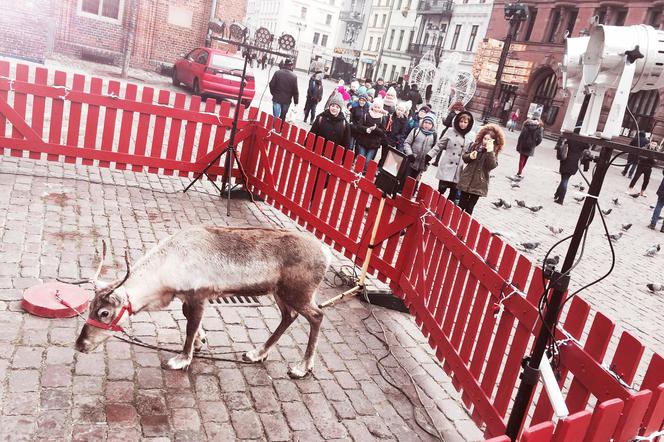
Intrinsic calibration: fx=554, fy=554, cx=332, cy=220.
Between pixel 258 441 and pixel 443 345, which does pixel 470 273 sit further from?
pixel 258 441

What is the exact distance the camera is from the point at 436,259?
5.52 m

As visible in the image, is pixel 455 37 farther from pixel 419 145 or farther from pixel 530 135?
pixel 419 145

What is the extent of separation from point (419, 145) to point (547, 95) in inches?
1478

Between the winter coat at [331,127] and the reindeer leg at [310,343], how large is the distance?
219 inches

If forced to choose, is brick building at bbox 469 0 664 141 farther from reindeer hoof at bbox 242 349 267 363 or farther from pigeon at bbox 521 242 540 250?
reindeer hoof at bbox 242 349 267 363

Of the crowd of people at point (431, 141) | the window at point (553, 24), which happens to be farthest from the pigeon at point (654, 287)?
the window at point (553, 24)

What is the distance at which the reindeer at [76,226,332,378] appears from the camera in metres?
3.92

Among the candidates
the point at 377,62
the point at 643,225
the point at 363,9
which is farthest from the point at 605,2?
the point at 363,9

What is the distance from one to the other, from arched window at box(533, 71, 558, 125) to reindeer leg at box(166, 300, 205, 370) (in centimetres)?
4219

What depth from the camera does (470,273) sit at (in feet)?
15.9

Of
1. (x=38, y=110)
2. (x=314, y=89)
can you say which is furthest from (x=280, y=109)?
Result: (x=38, y=110)

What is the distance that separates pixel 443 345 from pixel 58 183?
607 cm

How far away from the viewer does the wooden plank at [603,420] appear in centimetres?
266

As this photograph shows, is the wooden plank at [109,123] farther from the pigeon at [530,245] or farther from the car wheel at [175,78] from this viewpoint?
the car wheel at [175,78]
